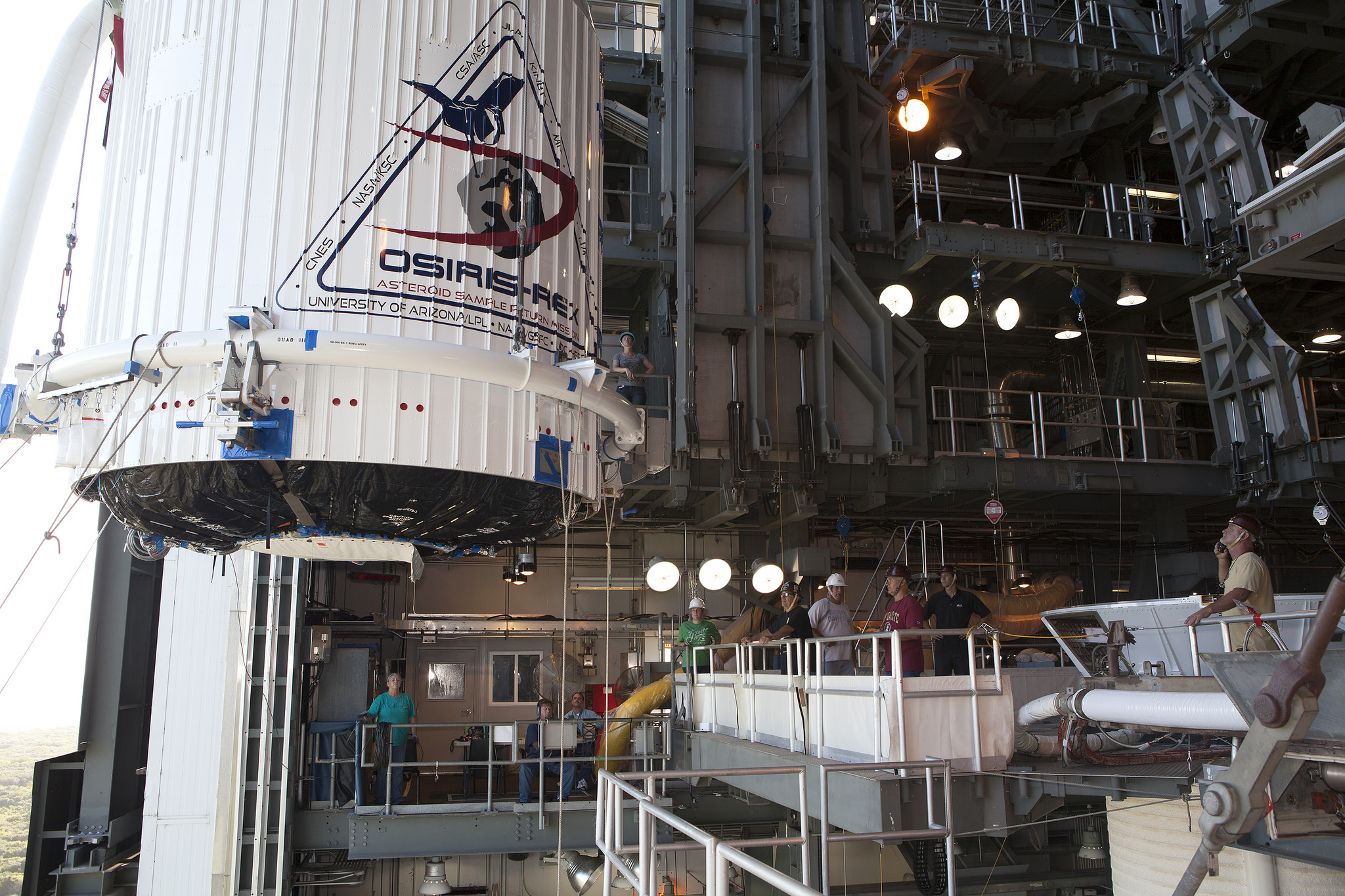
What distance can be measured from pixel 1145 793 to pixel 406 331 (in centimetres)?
706

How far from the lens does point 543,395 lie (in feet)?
20.8

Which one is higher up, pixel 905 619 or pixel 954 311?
pixel 954 311

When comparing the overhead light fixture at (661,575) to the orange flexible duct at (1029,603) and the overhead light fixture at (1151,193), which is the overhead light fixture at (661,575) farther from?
the overhead light fixture at (1151,193)

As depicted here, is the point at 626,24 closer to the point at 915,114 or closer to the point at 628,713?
the point at 915,114

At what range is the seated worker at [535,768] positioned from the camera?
1365 cm

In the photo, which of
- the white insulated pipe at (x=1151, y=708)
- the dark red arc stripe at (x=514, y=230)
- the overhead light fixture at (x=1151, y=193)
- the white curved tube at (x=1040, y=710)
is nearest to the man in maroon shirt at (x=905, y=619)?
the white curved tube at (x=1040, y=710)

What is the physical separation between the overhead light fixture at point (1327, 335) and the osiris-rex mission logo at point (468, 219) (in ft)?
66.5

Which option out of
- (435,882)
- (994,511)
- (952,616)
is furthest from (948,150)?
(435,882)

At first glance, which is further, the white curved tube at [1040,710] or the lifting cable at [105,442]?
the white curved tube at [1040,710]

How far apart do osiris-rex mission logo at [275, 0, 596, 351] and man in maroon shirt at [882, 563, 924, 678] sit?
5.25m

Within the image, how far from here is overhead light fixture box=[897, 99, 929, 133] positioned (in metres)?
17.1

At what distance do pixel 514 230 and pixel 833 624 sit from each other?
23.0 ft

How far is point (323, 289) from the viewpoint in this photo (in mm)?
5762

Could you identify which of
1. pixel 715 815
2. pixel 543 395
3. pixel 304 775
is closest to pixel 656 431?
pixel 543 395
